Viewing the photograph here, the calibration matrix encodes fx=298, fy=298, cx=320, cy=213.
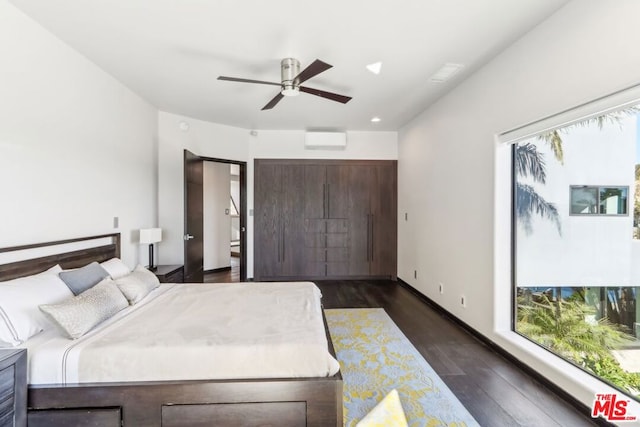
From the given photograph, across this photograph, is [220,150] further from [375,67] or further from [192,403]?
[192,403]

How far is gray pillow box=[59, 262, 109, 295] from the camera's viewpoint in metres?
2.18

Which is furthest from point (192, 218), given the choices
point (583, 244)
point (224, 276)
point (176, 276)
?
point (583, 244)

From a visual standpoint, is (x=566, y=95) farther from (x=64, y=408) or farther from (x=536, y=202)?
(x=64, y=408)

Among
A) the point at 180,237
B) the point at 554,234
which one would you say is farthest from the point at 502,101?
the point at 180,237

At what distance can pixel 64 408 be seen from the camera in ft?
5.15

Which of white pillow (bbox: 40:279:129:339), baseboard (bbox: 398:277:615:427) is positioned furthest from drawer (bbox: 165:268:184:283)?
baseboard (bbox: 398:277:615:427)

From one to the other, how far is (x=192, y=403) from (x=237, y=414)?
0.25 meters

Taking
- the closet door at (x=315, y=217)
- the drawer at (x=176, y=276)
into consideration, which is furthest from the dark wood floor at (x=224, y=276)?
the drawer at (x=176, y=276)

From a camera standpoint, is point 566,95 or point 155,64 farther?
point 155,64

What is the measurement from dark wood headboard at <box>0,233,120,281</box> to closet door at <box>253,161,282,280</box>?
92.3 inches

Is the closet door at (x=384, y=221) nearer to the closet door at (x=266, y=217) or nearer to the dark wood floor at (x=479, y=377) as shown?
the dark wood floor at (x=479, y=377)

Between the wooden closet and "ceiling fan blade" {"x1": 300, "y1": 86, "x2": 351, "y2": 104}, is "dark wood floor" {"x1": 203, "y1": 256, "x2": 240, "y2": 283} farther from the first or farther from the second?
"ceiling fan blade" {"x1": 300, "y1": 86, "x2": 351, "y2": 104}

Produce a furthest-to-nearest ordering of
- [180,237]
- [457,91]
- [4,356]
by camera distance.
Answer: [180,237]
[457,91]
[4,356]

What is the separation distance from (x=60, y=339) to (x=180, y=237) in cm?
274
